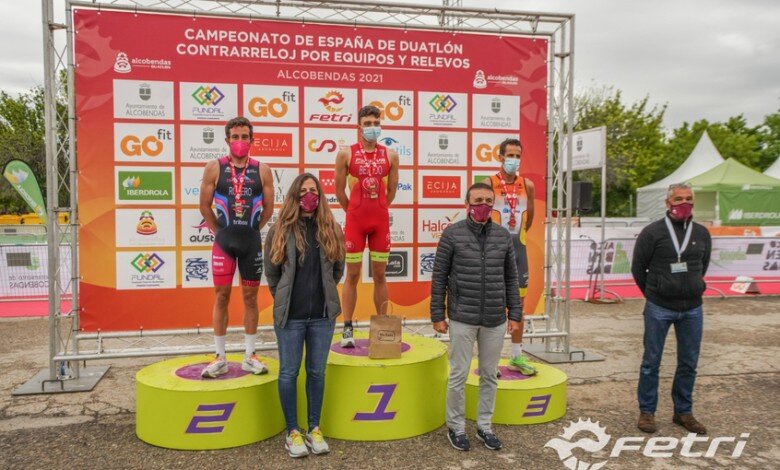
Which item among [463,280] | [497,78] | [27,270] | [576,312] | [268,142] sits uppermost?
[497,78]

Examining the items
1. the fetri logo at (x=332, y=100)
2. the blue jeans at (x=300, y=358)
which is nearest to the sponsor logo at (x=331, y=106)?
the fetri logo at (x=332, y=100)

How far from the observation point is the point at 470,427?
4.90m

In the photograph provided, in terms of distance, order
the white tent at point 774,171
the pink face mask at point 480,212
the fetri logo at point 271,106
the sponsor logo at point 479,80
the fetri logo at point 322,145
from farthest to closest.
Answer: the white tent at point 774,171, the sponsor logo at point 479,80, the fetri logo at point 322,145, the fetri logo at point 271,106, the pink face mask at point 480,212

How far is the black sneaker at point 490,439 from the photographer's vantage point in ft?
14.5

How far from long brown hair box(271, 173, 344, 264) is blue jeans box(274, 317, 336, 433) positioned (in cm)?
47

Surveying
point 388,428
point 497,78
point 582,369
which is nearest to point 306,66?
point 497,78

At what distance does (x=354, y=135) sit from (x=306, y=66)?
0.90 metres

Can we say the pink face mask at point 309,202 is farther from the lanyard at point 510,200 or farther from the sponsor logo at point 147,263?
the sponsor logo at point 147,263

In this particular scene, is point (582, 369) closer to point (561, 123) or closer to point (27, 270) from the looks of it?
point (561, 123)

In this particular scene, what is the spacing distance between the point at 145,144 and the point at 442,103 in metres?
3.25

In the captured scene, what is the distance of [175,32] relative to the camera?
625 cm

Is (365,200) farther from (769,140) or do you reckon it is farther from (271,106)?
(769,140)

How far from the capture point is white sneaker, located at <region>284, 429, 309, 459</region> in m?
4.23

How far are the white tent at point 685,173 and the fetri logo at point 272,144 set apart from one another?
862 inches
